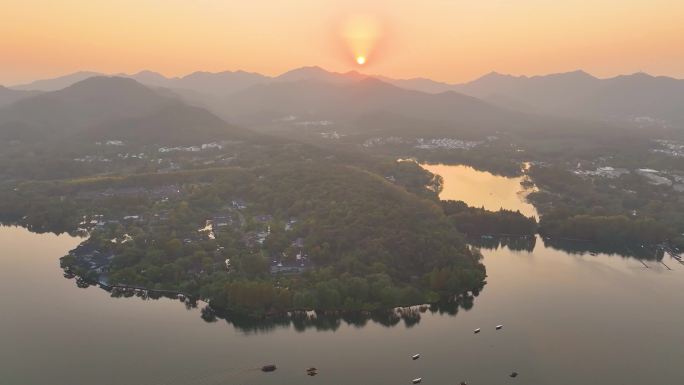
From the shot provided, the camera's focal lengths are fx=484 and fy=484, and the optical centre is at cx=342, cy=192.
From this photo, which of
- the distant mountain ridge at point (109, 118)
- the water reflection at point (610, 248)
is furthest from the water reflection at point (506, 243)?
the distant mountain ridge at point (109, 118)

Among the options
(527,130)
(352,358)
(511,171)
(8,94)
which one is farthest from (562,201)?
(8,94)

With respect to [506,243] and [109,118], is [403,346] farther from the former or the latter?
[109,118]

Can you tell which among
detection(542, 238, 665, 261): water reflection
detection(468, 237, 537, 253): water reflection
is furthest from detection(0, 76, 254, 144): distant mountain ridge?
detection(542, 238, 665, 261): water reflection

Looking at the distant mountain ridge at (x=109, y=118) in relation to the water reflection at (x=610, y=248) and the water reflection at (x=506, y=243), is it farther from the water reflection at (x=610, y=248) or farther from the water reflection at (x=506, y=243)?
the water reflection at (x=610, y=248)

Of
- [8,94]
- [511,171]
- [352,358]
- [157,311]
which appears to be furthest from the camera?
[8,94]

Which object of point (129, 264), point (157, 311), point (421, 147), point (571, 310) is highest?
point (421, 147)

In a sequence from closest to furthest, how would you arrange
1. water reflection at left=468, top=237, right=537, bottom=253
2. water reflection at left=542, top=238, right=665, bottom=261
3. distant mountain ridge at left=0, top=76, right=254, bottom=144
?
water reflection at left=542, top=238, right=665, bottom=261 < water reflection at left=468, top=237, right=537, bottom=253 < distant mountain ridge at left=0, top=76, right=254, bottom=144

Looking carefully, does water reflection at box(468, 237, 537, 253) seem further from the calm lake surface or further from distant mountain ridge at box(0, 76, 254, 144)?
distant mountain ridge at box(0, 76, 254, 144)

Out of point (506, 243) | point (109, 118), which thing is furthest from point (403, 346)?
point (109, 118)

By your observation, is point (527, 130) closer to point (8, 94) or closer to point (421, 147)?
point (421, 147)
